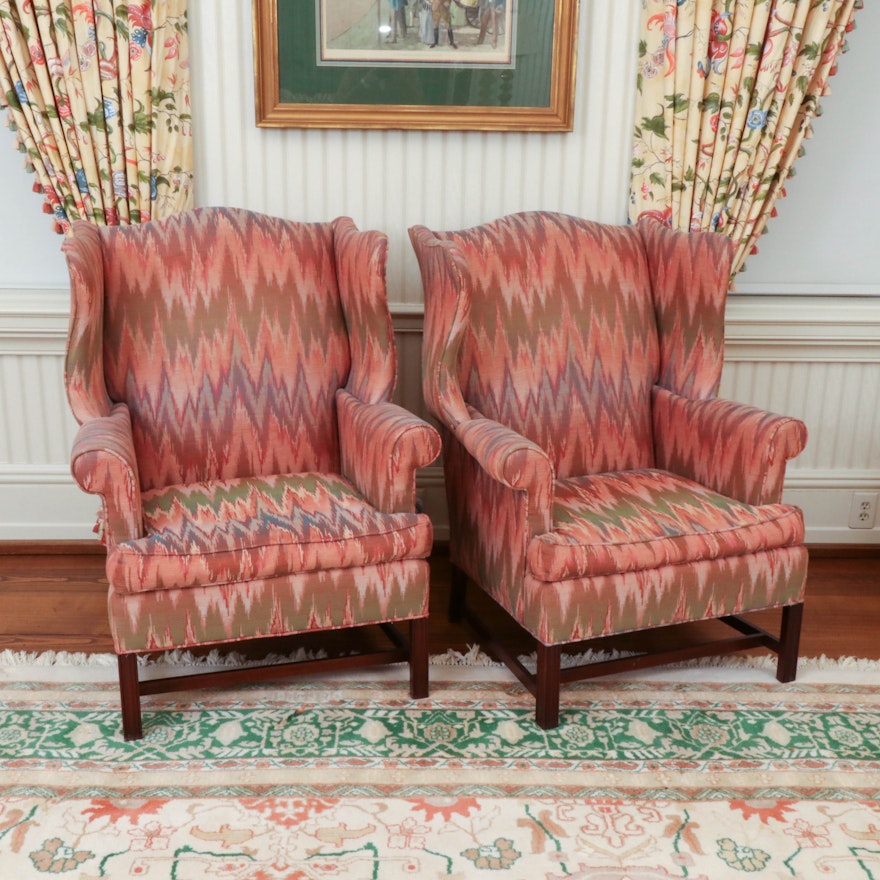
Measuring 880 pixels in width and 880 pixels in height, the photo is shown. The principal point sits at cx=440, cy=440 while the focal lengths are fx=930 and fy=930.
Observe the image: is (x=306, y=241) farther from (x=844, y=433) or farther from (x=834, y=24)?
(x=844, y=433)

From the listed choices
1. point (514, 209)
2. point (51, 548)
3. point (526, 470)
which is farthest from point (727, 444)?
point (51, 548)

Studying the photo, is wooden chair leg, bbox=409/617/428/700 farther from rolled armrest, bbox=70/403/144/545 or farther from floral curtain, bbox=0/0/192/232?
floral curtain, bbox=0/0/192/232

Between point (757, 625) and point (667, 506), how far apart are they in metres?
0.67

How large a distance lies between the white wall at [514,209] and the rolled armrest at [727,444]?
616 millimetres

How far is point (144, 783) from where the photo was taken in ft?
6.36

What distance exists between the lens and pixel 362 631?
8.56 ft

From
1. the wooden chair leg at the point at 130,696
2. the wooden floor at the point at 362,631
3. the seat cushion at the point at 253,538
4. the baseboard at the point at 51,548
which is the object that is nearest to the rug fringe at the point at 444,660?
the wooden floor at the point at 362,631

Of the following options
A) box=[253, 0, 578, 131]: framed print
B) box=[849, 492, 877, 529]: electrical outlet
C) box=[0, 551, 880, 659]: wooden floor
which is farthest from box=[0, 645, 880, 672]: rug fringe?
box=[253, 0, 578, 131]: framed print

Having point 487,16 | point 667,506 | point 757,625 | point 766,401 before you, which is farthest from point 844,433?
point 487,16

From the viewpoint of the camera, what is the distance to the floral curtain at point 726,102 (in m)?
2.70

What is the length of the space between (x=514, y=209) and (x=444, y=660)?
1.40 meters

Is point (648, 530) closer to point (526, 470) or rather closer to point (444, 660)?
point (526, 470)

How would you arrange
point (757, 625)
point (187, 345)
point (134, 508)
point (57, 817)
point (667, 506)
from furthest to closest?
point (757, 625) < point (187, 345) < point (667, 506) < point (134, 508) < point (57, 817)

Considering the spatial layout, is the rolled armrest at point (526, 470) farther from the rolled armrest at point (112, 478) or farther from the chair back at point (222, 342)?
the rolled armrest at point (112, 478)
